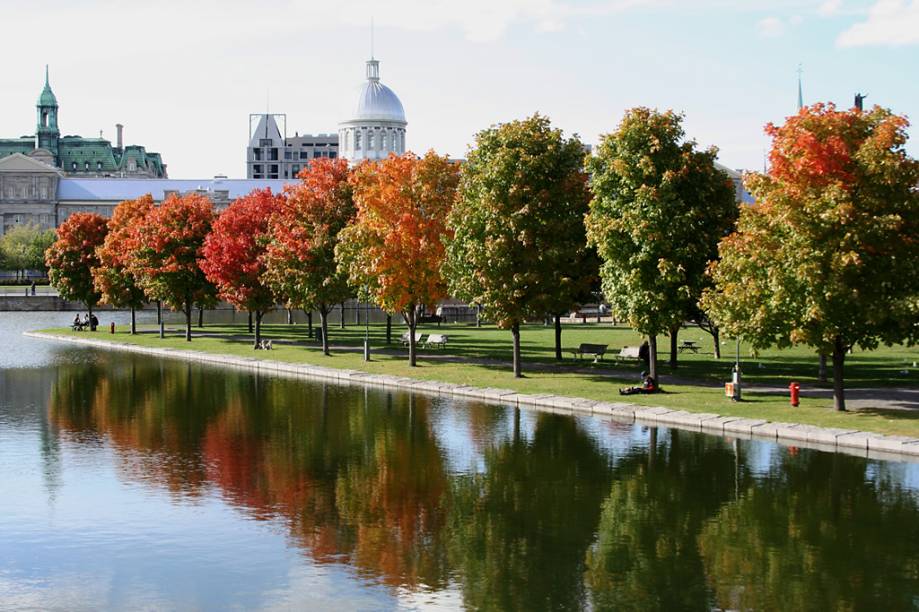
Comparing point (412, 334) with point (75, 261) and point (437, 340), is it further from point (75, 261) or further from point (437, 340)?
point (75, 261)

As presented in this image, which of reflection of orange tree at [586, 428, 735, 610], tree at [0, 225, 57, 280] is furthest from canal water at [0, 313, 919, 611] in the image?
tree at [0, 225, 57, 280]

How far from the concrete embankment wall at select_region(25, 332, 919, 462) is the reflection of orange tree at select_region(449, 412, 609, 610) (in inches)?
185

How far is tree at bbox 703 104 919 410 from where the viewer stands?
3522cm

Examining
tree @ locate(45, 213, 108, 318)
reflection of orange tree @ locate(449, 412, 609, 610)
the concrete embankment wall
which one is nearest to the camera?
reflection of orange tree @ locate(449, 412, 609, 610)

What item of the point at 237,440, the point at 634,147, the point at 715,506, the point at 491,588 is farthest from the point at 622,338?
the point at 491,588

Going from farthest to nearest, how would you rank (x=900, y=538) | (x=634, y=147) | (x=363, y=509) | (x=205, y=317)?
(x=205, y=317) < (x=634, y=147) < (x=363, y=509) < (x=900, y=538)

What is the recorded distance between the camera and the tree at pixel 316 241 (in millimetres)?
62875

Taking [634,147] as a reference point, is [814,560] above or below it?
below

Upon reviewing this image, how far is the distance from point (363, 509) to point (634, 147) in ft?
83.3

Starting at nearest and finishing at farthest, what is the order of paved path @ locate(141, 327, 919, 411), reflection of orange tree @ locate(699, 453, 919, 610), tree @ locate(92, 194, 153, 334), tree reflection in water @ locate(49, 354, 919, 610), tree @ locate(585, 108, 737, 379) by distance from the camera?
1. reflection of orange tree @ locate(699, 453, 919, 610)
2. tree reflection in water @ locate(49, 354, 919, 610)
3. paved path @ locate(141, 327, 919, 411)
4. tree @ locate(585, 108, 737, 379)
5. tree @ locate(92, 194, 153, 334)

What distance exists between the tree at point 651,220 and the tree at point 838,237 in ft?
22.8

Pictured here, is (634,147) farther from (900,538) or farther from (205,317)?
(205,317)

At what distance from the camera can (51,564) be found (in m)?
20.5

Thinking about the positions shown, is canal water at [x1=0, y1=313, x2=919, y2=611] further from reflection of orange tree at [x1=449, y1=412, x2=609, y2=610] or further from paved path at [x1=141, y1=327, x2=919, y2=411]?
paved path at [x1=141, y1=327, x2=919, y2=411]
